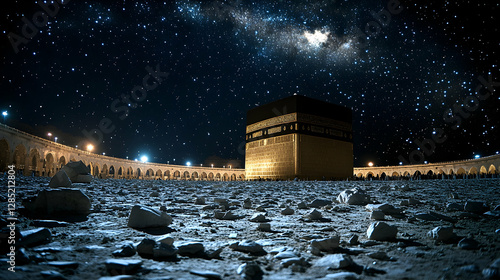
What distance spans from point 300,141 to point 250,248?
37.6 m

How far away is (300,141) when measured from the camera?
3912cm

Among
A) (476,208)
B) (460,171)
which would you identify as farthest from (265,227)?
(460,171)

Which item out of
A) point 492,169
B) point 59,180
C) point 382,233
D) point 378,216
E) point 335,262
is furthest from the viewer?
point 492,169

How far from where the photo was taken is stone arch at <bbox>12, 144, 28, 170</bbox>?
31.5 m

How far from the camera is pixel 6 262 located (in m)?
1.72

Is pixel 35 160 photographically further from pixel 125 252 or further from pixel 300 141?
pixel 125 252

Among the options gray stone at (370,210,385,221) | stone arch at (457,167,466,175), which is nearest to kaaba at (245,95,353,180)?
stone arch at (457,167,466,175)

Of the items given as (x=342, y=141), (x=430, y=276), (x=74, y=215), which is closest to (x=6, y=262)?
(x=74, y=215)

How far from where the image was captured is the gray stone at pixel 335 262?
74.7 inches

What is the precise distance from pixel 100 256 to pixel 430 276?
2360 millimetres

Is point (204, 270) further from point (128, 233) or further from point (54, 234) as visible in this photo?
point (54, 234)

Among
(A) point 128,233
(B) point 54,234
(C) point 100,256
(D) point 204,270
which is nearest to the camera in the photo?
(D) point 204,270

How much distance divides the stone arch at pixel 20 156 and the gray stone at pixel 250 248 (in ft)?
130

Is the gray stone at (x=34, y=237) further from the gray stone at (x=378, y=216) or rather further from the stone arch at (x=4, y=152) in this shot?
the stone arch at (x=4, y=152)
